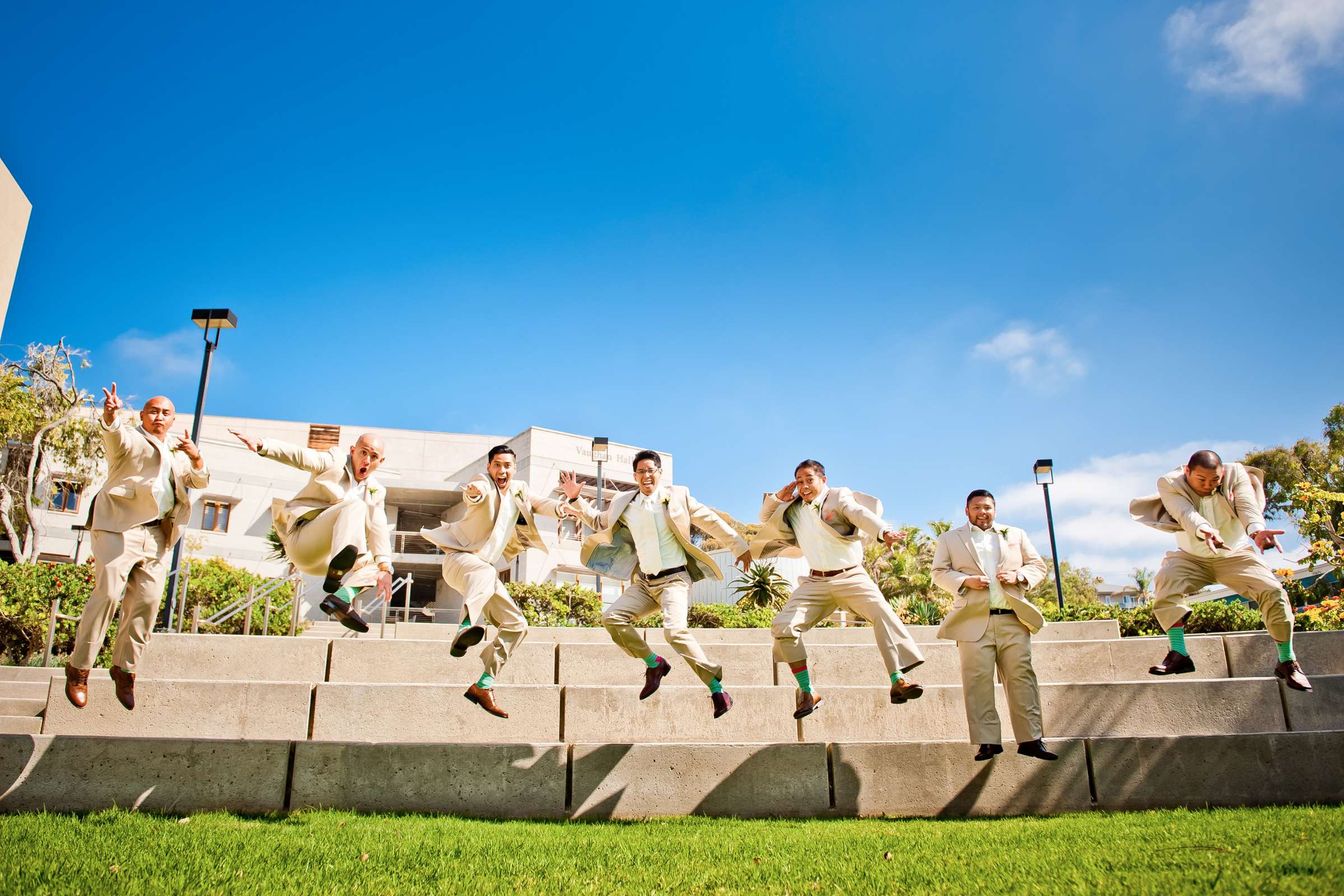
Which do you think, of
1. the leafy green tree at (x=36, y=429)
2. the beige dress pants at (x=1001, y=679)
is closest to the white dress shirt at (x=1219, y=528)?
the beige dress pants at (x=1001, y=679)

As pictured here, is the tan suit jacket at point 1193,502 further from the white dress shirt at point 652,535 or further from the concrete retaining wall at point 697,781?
the white dress shirt at point 652,535

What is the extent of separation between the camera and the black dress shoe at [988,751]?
6168 millimetres

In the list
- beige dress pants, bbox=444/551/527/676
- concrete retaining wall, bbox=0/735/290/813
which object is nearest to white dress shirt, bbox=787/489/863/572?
beige dress pants, bbox=444/551/527/676

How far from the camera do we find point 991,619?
21.7 feet

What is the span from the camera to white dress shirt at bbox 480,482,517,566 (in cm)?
723

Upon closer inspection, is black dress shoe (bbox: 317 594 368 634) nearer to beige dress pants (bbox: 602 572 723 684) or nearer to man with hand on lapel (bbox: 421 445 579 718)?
man with hand on lapel (bbox: 421 445 579 718)

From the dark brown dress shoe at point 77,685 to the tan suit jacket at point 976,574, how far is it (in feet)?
22.5

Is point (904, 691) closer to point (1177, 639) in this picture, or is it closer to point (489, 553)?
point (1177, 639)

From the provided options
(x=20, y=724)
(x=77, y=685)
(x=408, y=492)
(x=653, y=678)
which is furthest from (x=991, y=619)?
(x=408, y=492)

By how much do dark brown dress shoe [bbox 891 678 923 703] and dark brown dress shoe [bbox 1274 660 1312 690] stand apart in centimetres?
337

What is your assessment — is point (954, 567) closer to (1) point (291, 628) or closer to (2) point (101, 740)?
(2) point (101, 740)

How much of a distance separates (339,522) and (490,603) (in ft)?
4.58

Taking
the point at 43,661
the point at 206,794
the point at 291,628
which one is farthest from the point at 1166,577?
the point at 43,661

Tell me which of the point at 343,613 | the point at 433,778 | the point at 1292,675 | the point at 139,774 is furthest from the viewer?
the point at 1292,675
